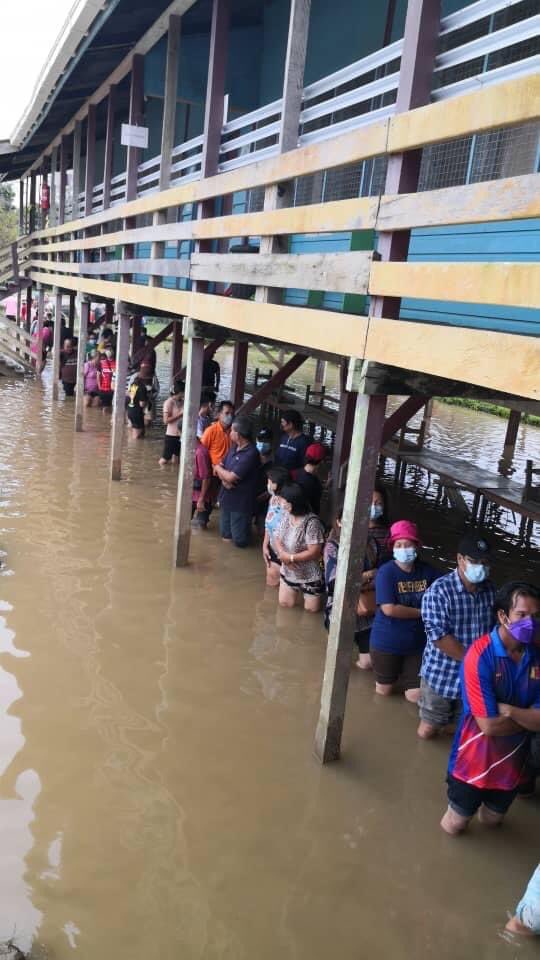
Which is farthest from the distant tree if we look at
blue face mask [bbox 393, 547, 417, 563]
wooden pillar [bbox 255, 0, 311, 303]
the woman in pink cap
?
blue face mask [bbox 393, 547, 417, 563]

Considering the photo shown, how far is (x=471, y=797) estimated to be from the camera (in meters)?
3.96

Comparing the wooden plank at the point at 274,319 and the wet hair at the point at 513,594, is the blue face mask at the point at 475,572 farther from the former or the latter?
the wooden plank at the point at 274,319

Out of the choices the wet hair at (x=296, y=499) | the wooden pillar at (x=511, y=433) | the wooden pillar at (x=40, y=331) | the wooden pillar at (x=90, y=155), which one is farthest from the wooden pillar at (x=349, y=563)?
the wooden pillar at (x=40, y=331)

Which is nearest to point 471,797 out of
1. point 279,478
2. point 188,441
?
point 279,478

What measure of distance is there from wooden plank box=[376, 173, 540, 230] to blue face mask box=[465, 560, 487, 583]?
1.97m

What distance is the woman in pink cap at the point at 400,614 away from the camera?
5164 mm

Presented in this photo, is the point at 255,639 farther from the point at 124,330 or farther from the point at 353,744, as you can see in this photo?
the point at 124,330

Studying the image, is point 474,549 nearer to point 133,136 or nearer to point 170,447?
point 133,136

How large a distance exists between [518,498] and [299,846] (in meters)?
5.87

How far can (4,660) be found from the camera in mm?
5590

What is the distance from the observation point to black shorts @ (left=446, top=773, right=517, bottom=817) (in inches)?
155

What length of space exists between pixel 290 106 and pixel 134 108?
5.64m

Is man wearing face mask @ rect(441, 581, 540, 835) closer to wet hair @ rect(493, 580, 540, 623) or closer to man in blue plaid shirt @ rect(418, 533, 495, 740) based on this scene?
wet hair @ rect(493, 580, 540, 623)

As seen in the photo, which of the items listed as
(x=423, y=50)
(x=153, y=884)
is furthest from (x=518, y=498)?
(x=153, y=884)
